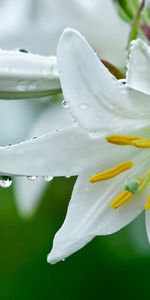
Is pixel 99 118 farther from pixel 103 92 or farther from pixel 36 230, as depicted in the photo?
pixel 36 230

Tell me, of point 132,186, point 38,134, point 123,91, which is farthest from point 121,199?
point 38,134

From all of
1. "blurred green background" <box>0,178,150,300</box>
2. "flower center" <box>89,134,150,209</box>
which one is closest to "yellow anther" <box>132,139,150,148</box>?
"flower center" <box>89,134,150,209</box>

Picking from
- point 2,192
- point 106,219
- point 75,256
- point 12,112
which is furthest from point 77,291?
point 106,219

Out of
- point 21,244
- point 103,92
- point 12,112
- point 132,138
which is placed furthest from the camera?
point 21,244

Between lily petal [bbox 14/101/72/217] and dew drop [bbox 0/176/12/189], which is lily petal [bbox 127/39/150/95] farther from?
lily petal [bbox 14/101/72/217]

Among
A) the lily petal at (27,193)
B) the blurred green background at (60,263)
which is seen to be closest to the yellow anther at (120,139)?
the lily petal at (27,193)

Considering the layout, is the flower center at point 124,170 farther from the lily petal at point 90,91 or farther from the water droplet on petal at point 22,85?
the water droplet on petal at point 22,85
